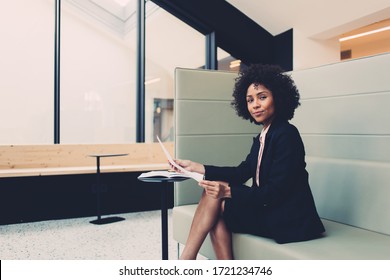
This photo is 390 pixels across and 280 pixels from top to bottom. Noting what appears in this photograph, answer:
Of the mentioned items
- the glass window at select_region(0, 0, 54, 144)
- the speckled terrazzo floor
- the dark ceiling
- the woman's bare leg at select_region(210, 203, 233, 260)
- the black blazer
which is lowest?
the speckled terrazzo floor

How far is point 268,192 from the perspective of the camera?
1.61 metres

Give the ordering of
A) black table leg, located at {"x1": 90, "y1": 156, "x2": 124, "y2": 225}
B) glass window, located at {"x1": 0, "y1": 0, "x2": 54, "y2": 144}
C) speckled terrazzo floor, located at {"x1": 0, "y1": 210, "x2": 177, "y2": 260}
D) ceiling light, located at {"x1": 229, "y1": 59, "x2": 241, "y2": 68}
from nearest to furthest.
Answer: speckled terrazzo floor, located at {"x1": 0, "y1": 210, "x2": 177, "y2": 260} → black table leg, located at {"x1": 90, "y1": 156, "x2": 124, "y2": 225} → glass window, located at {"x1": 0, "y1": 0, "x2": 54, "y2": 144} → ceiling light, located at {"x1": 229, "y1": 59, "x2": 241, "y2": 68}

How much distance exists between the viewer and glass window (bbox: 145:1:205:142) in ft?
17.4

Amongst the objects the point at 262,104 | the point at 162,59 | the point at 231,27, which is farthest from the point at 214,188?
the point at 231,27

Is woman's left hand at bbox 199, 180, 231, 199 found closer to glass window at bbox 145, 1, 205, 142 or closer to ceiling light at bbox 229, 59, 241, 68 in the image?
glass window at bbox 145, 1, 205, 142

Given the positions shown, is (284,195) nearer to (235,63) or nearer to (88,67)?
(88,67)

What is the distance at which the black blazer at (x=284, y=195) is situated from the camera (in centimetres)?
161

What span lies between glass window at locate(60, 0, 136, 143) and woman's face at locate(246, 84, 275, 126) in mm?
3537

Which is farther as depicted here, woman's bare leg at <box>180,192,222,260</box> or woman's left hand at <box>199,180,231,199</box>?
woman's bare leg at <box>180,192,222,260</box>

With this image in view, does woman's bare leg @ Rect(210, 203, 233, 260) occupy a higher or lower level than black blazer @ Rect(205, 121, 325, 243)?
lower

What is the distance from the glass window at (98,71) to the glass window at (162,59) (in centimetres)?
24

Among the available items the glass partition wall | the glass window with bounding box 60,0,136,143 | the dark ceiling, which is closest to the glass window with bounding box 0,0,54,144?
the glass partition wall

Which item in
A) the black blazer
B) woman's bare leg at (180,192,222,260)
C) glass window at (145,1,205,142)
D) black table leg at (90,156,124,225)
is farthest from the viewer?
glass window at (145,1,205,142)
